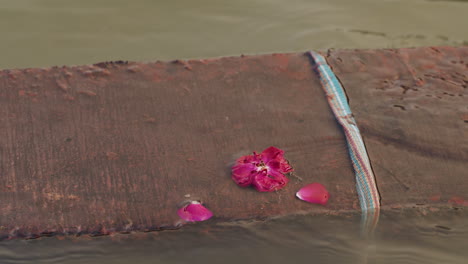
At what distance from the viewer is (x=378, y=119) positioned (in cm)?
207

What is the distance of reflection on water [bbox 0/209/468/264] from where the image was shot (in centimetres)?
174

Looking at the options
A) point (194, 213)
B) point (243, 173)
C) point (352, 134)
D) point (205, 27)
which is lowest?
point (194, 213)

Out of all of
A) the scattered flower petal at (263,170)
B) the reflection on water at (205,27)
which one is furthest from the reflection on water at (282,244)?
the reflection on water at (205,27)

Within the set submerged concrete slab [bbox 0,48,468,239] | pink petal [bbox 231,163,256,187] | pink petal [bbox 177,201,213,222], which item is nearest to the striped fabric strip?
submerged concrete slab [bbox 0,48,468,239]

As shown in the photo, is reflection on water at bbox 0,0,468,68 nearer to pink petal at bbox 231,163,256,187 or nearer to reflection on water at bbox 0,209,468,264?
pink petal at bbox 231,163,256,187

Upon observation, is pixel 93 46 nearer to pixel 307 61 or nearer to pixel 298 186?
pixel 307 61

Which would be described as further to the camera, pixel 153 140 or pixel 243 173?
pixel 153 140

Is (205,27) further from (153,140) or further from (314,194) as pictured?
(314,194)

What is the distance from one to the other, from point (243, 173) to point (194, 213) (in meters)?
0.22

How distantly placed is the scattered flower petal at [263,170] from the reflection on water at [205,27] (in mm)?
1127

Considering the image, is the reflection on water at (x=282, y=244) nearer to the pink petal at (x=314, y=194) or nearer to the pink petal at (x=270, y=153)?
the pink petal at (x=314, y=194)

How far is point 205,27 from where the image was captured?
10.2ft

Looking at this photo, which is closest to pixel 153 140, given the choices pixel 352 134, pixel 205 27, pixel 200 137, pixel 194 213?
pixel 200 137

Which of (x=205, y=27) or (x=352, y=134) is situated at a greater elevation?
(x=205, y=27)
